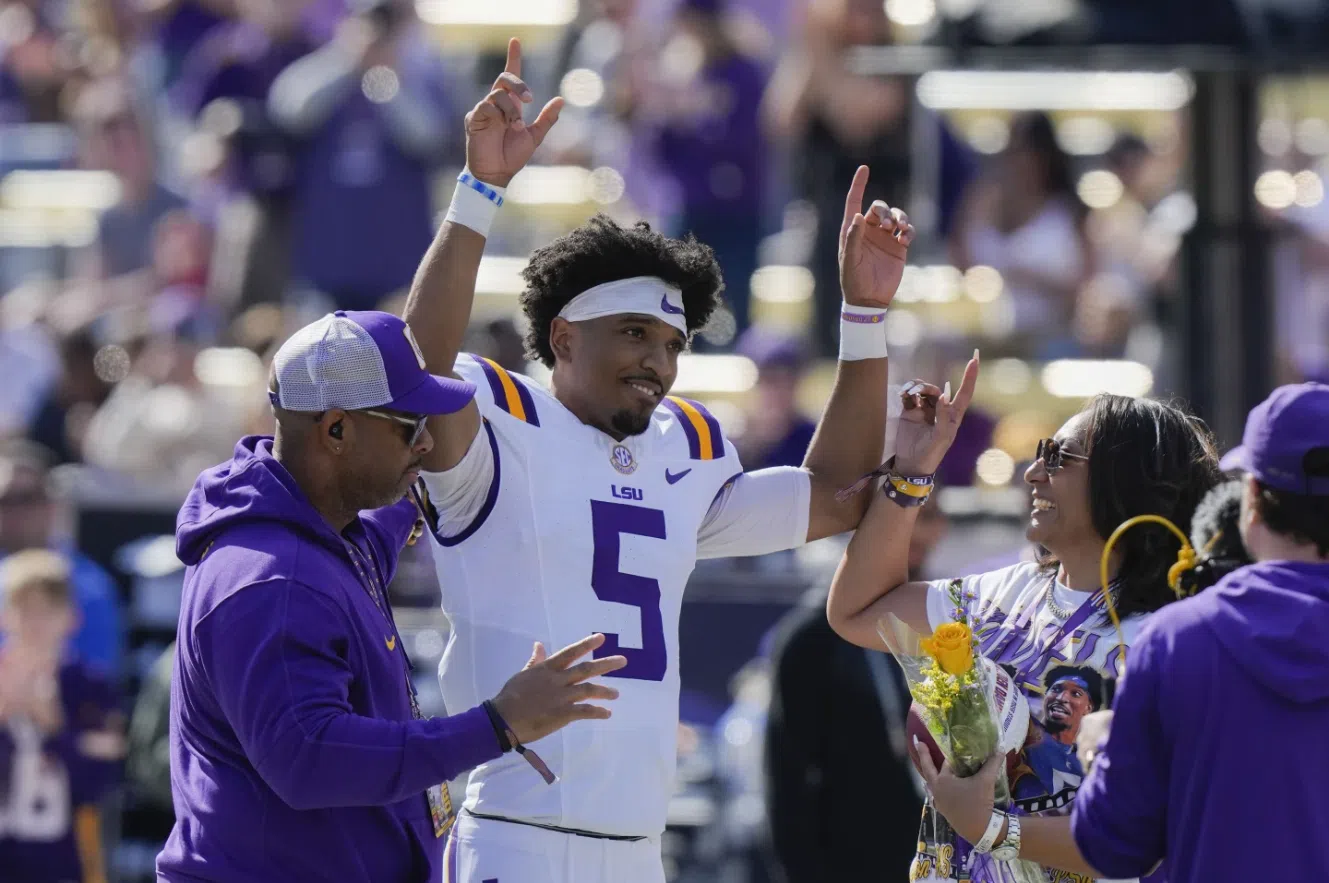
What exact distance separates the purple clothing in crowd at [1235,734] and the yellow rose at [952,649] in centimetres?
40

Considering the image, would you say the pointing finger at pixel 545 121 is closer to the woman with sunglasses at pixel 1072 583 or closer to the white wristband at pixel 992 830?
the woman with sunglasses at pixel 1072 583

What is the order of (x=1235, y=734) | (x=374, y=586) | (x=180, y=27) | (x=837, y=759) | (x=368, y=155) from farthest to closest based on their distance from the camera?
(x=180, y=27) → (x=368, y=155) → (x=837, y=759) → (x=374, y=586) → (x=1235, y=734)

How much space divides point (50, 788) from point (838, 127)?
4.60 meters

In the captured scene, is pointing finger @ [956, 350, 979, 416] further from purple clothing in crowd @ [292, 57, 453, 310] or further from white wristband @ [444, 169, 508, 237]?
purple clothing in crowd @ [292, 57, 453, 310]

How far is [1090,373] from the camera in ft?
30.4

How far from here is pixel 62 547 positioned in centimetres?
824

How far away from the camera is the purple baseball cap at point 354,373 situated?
11.8 ft

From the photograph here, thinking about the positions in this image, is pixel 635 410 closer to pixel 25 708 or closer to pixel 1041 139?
pixel 25 708

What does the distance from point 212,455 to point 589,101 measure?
11.2 feet

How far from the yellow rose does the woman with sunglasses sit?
0.25m

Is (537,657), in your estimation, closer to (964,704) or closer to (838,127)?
(964,704)

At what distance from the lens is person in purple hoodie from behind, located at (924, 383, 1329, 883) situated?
3139 millimetres

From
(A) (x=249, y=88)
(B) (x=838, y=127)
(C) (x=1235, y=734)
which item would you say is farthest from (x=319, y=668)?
(A) (x=249, y=88)

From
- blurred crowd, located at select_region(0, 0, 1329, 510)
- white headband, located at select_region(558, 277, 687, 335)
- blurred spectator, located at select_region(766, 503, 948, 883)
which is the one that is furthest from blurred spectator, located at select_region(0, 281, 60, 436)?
white headband, located at select_region(558, 277, 687, 335)
